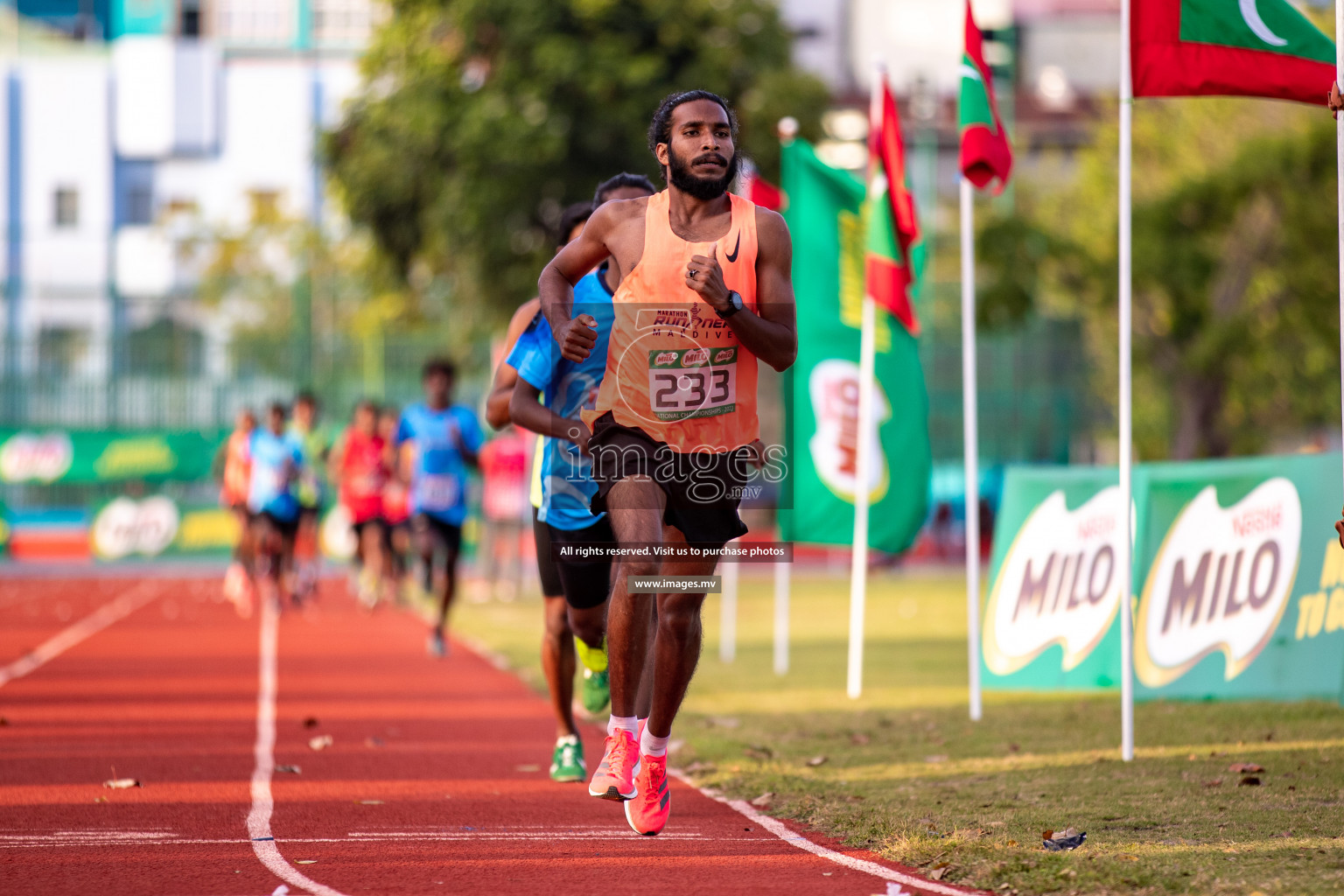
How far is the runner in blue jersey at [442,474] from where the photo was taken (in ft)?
45.9

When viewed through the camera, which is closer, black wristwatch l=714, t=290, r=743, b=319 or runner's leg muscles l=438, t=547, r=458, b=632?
black wristwatch l=714, t=290, r=743, b=319

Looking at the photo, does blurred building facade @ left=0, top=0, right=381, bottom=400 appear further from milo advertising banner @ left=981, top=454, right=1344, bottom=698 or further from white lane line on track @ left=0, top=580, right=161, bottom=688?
milo advertising banner @ left=981, top=454, right=1344, bottom=698

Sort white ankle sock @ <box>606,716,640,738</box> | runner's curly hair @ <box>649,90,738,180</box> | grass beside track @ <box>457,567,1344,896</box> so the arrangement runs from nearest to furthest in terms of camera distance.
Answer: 1. grass beside track @ <box>457,567,1344,896</box>
2. runner's curly hair @ <box>649,90,738,180</box>
3. white ankle sock @ <box>606,716,640,738</box>

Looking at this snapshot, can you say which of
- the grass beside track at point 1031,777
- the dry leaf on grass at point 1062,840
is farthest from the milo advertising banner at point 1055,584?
the dry leaf on grass at point 1062,840

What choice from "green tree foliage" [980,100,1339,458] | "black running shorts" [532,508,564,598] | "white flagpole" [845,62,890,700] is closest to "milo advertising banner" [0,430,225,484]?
"green tree foliage" [980,100,1339,458]

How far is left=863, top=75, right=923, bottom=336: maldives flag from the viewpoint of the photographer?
36.3ft

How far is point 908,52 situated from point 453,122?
162 feet

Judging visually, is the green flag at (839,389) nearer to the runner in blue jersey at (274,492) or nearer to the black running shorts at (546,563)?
the black running shorts at (546,563)

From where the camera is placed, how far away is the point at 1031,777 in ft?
24.5

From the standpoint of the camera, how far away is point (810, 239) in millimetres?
12195

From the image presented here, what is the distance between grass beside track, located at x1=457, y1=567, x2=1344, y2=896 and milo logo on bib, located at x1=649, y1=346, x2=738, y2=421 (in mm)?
1623

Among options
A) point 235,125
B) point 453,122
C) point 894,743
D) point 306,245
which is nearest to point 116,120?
point 235,125

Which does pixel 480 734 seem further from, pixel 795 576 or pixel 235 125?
pixel 235 125

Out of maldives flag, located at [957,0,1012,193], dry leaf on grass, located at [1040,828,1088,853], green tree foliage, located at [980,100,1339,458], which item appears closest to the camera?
dry leaf on grass, located at [1040,828,1088,853]
